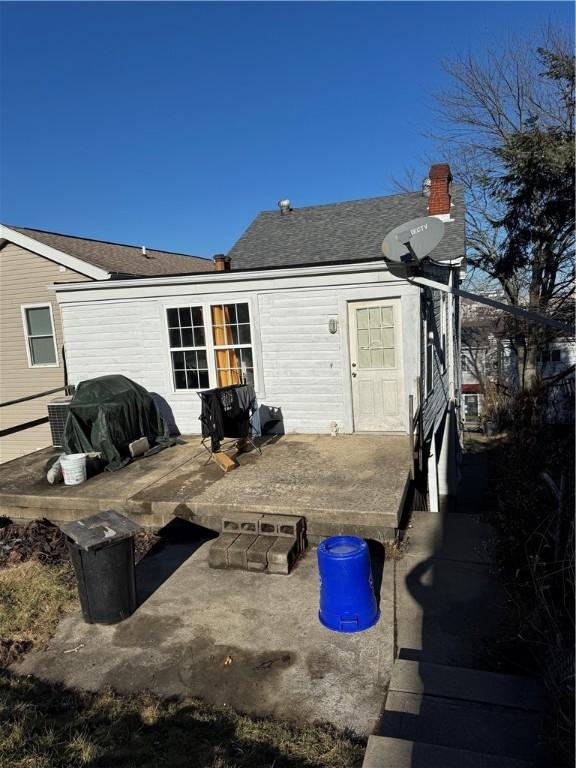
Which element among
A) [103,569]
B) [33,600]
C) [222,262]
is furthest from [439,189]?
[33,600]

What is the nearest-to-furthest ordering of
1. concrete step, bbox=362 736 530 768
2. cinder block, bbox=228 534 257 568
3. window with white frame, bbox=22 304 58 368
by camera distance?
1. concrete step, bbox=362 736 530 768
2. cinder block, bbox=228 534 257 568
3. window with white frame, bbox=22 304 58 368

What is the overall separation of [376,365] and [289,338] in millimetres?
1541

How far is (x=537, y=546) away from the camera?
489 centimetres

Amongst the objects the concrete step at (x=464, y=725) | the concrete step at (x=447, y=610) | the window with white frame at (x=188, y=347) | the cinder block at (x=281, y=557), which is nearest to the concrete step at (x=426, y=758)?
the concrete step at (x=464, y=725)

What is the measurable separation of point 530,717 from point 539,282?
18.5 meters

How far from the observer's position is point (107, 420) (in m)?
7.74

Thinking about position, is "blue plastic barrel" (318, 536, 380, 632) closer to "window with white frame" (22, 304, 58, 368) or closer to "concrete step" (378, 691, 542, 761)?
"concrete step" (378, 691, 542, 761)

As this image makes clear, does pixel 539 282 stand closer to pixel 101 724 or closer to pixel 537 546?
pixel 537 546

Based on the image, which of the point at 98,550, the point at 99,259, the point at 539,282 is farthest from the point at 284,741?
the point at 539,282

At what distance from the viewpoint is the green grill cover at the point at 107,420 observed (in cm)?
771

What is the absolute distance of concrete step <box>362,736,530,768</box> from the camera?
2.44m

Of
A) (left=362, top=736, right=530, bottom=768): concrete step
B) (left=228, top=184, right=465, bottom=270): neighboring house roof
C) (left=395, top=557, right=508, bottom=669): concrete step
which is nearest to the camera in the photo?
(left=362, top=736, right=530, bottom=768): concrete step

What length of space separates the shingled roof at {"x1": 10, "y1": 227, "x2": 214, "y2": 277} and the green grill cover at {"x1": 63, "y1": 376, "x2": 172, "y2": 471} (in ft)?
10.9

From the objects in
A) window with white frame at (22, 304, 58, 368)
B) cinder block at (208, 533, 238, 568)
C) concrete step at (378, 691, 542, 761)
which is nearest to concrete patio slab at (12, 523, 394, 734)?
cinder block at (208, 533, 238, 568)
